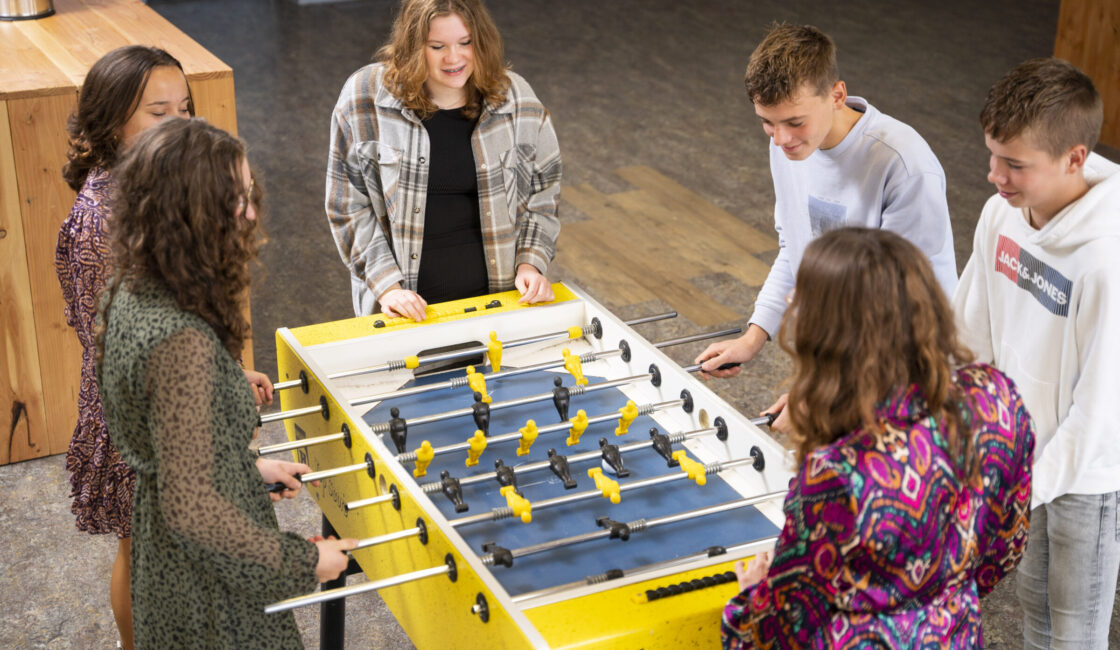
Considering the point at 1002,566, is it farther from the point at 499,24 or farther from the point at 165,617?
the point at 499,24

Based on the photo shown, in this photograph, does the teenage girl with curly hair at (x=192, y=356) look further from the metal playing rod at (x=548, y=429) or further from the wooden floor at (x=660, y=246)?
the wooden floor at (x=660, y=246)

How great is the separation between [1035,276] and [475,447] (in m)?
1.07

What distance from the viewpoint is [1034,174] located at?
198cm

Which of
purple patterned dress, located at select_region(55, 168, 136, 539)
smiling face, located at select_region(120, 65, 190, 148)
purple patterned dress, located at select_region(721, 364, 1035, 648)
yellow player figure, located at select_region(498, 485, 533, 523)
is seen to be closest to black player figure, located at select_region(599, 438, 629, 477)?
yellow player figure, located at select_region(498, 485, 533, 523)

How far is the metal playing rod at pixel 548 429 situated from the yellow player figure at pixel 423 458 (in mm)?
17

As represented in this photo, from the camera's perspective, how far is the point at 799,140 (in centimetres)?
238

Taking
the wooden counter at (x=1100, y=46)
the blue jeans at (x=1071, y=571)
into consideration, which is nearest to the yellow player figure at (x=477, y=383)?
the blue jeans at (x=1071, y=571)

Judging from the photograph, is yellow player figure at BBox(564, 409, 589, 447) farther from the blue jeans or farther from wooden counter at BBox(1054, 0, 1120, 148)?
wooden counter at BBox(1054, 0, 1120, 148)

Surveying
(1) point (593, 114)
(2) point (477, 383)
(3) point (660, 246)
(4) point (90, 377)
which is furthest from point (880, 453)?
(1) point (593, 114)

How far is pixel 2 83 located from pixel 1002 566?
9.94ft

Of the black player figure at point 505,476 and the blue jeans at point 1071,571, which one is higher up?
the black player figure at point 505,476

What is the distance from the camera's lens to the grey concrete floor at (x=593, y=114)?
3210mm

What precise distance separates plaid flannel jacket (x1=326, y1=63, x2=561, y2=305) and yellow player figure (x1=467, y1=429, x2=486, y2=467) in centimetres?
80

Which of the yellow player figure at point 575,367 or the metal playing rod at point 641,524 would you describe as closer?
the metal playing rod at point 641,524
